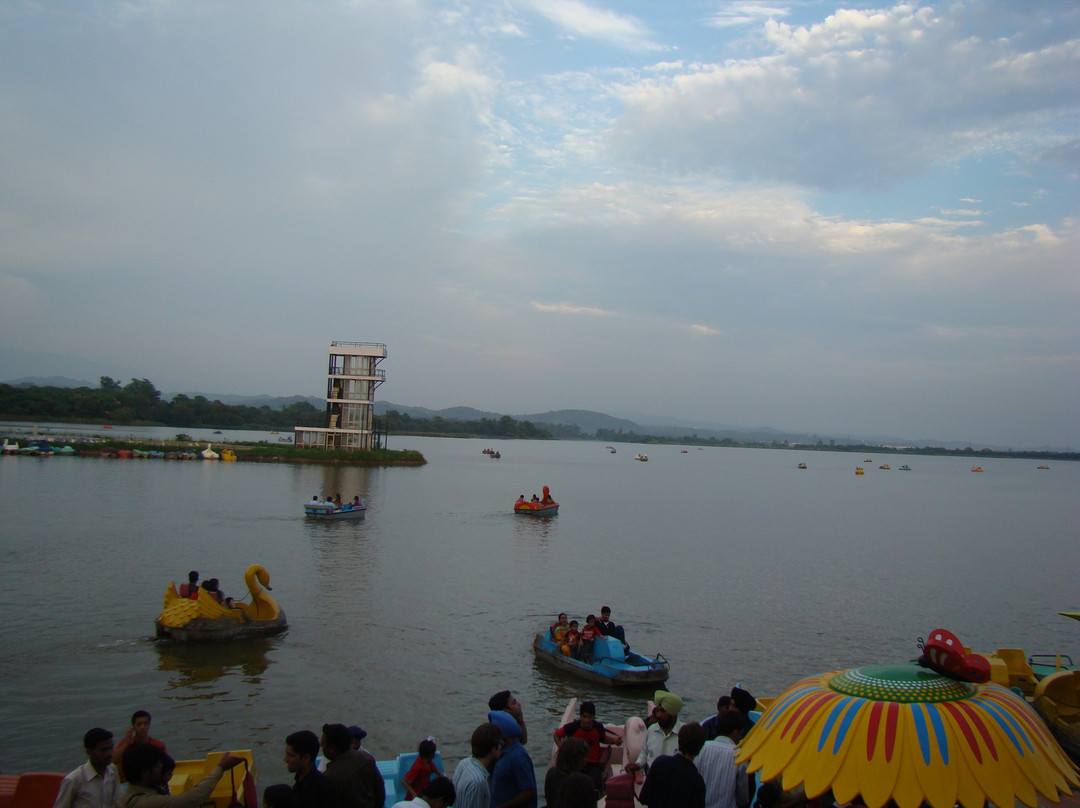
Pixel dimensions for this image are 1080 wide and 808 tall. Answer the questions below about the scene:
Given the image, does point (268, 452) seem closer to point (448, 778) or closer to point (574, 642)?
point (574, 642)

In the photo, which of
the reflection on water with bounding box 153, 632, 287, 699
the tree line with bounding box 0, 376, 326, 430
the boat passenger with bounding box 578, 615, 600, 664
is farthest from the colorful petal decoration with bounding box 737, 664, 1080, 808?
→ the tree line with bounding box 0, 376, 326, 430

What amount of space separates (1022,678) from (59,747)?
16.9 meters

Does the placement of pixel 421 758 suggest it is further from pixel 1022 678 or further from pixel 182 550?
pixel 182 550

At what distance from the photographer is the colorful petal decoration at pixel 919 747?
4023mm

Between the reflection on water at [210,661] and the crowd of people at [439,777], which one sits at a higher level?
the crowd of people at [439,777]

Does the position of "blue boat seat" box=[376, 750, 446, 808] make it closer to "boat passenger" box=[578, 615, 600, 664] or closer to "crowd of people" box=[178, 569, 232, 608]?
"boat passenger" box=[578, 615, 600, 664]

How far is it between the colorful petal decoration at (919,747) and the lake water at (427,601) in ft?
30.1

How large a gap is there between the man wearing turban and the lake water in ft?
17.4

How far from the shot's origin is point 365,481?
64.7m

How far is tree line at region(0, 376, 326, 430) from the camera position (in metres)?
126

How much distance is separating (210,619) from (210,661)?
4.19ft

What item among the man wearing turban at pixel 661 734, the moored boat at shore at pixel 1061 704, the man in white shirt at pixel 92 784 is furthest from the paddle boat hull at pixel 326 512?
the man in white shirt at pixel 92 784

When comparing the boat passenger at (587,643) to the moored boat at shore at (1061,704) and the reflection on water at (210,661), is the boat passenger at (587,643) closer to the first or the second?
the reflection on water at (210,661)

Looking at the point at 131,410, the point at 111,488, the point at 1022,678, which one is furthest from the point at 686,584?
the point at 131,410
